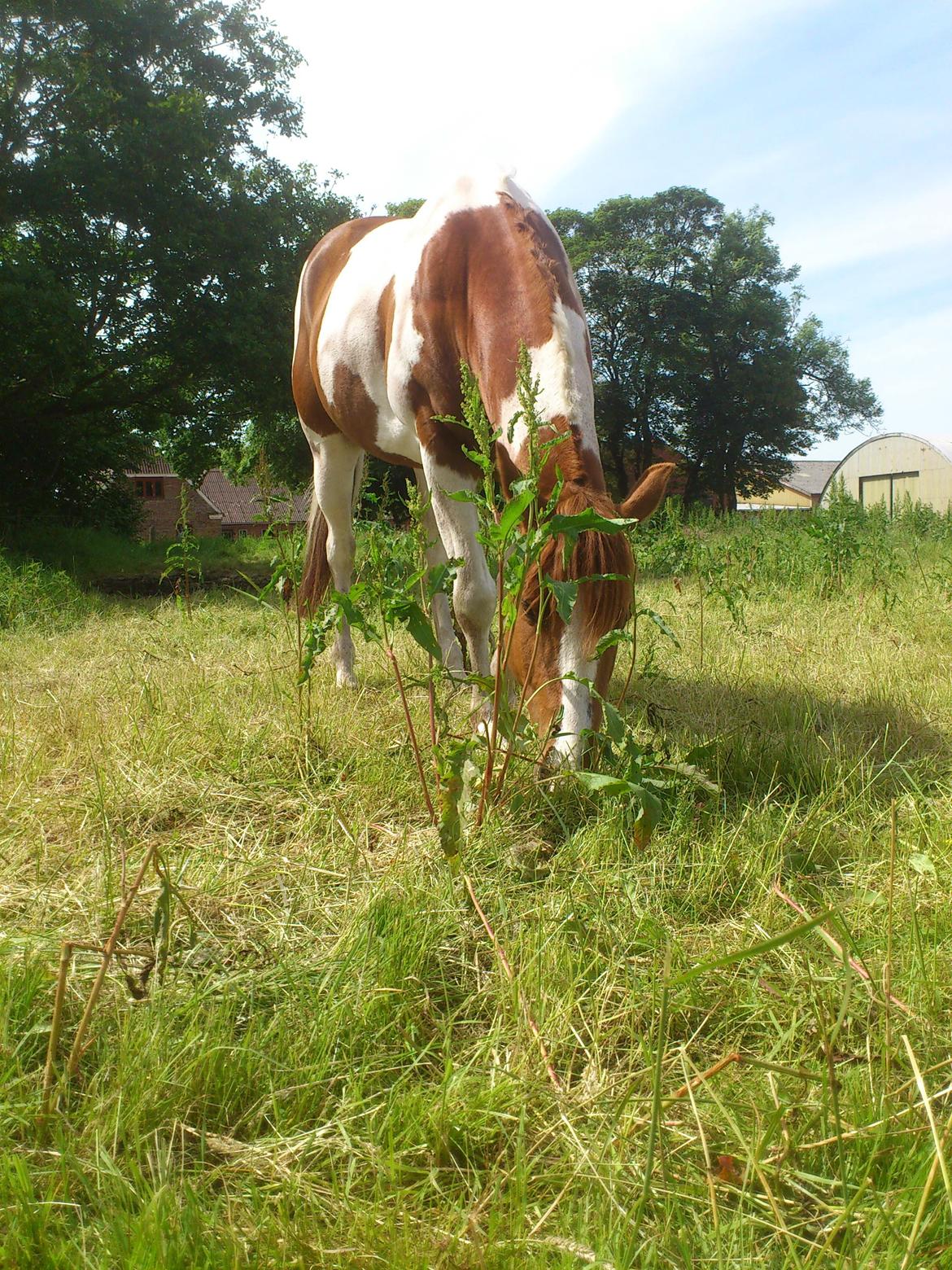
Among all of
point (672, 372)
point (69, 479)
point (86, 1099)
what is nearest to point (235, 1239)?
point (86, 1099)

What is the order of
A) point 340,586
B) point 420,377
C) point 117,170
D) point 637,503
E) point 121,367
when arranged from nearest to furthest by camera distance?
point 637,503, point 420,377, point 340,586, point 117,170, point 121,367

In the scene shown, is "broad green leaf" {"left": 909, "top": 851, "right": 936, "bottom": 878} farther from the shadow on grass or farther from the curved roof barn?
the curved roof barn

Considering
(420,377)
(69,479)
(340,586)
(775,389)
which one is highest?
(775,389)

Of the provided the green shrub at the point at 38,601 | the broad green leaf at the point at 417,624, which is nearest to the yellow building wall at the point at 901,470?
the green shrub at the point at 38,601

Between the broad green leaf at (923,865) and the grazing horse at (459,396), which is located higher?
the grazing horse at (459,396)

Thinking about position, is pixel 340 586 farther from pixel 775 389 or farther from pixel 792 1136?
pixel 775 389

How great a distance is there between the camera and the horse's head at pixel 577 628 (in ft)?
7.12

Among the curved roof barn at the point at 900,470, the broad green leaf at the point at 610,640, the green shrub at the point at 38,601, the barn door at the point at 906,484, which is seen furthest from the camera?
the barn door at the point at 906,484

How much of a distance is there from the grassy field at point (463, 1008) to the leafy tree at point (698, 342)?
35.4 metres

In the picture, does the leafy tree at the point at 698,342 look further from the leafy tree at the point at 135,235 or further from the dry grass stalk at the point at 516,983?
the dry grass stalk at the point at 516,983

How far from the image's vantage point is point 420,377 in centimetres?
328

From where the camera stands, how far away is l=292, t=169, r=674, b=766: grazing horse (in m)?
2.25

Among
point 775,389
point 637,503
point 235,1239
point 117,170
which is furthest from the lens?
point 775,389

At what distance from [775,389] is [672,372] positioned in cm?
449
